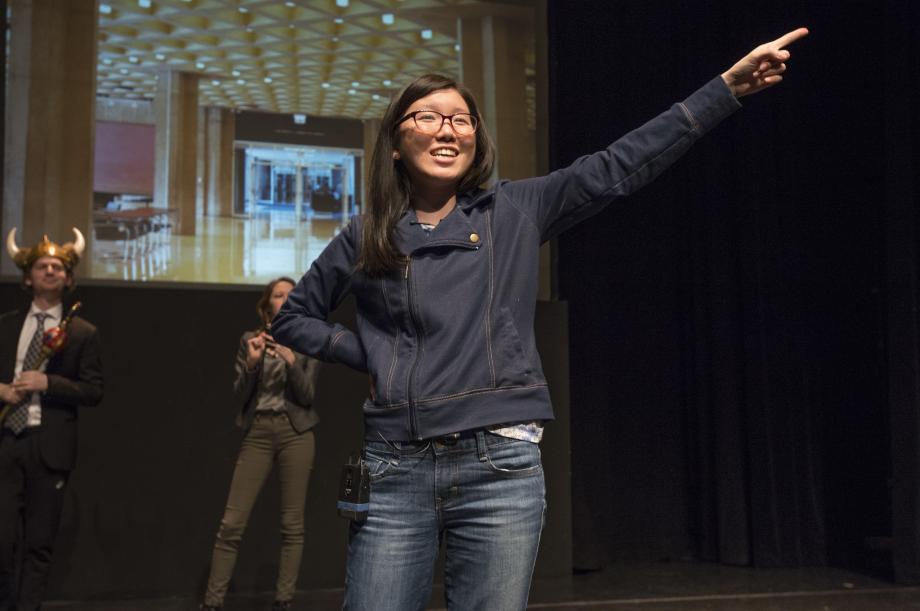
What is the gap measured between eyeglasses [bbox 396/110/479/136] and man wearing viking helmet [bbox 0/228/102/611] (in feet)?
8.10

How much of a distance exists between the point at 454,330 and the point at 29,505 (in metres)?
2.65

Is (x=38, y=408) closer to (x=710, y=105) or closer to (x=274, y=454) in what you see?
(x=274, y=454)

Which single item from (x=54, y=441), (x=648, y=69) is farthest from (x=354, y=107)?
(x=54, y=441)

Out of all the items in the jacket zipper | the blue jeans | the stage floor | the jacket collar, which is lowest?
the stage floor

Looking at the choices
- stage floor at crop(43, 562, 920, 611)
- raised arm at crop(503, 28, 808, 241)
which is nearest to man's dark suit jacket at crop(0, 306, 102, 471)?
stage floor at crop(43, 562, 920, 611)

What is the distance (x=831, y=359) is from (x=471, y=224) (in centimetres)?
421

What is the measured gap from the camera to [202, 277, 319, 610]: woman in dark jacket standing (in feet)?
11.7

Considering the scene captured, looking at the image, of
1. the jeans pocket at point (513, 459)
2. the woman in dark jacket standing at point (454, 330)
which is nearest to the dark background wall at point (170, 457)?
the woman in dark jacket standing at point (454, 330)

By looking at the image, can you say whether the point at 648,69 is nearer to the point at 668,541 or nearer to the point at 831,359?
the point at 831,359

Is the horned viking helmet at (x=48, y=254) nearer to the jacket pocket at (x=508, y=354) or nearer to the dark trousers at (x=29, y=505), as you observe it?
the dark trousers at (x=29, y=505)

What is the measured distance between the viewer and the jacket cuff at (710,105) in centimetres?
131

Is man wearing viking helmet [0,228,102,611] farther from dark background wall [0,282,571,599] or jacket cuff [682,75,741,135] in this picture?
jacket cuff [682,75,741,135]

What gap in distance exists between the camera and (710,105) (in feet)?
4.31

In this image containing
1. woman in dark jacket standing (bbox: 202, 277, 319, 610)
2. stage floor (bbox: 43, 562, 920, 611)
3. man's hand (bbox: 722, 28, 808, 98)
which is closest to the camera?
man's hand (bbox: 722, 28, 808, 98)
